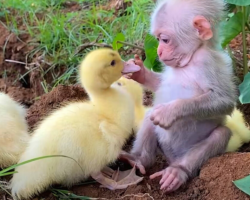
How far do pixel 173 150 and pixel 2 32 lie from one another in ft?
11.0

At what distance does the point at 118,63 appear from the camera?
3.12m

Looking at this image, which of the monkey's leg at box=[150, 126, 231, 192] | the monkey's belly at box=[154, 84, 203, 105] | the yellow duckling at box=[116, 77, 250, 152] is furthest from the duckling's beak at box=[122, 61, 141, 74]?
the monkey's leg at box=[150, 126, 231, 192]

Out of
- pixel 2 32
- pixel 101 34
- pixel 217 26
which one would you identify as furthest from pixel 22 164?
pixel 2 32

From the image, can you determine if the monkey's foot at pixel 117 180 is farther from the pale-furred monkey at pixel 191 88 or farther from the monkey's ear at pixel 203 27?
the monkey's ear at pixel 203 27

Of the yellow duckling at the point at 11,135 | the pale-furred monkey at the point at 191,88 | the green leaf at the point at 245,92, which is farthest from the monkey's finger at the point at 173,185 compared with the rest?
Result: the yellow duckling at the point at 11,135

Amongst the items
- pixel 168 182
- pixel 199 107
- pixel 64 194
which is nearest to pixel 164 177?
pixel 168 182

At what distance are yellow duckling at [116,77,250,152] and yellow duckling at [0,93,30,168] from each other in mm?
785

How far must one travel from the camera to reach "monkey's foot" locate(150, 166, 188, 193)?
2.89 meters

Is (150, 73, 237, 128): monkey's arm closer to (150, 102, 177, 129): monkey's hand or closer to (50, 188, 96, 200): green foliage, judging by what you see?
(150, 102, 177, 129): monkey's hand

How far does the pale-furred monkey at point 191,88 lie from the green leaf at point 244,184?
1.25 feet

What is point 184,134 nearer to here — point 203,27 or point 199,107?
point 199,107

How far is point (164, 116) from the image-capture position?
278 cm

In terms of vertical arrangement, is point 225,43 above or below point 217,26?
below

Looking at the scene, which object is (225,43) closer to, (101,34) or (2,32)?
(101,34)
